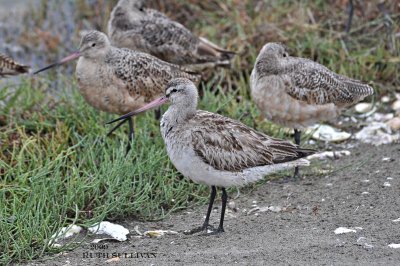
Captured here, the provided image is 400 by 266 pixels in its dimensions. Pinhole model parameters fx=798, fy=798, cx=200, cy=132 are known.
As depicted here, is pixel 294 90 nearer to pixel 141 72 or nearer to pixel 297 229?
pixel 141 72

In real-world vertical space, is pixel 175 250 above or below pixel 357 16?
below

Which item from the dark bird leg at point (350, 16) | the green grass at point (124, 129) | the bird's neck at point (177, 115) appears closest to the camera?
the bird's neck at point (177, 115)

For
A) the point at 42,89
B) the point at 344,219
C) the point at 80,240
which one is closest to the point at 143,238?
the point at 80,240

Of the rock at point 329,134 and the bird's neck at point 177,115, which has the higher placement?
the bird's neck at point 177,115

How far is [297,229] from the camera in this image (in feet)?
20.6

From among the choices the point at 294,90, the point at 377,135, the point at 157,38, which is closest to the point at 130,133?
the point at 157,38

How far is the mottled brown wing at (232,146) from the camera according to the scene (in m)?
6.23

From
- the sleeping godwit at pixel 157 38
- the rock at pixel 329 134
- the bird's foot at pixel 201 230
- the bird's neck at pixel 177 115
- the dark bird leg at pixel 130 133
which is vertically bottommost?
the bird's foot at pixel 201 230

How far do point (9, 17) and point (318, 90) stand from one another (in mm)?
6367

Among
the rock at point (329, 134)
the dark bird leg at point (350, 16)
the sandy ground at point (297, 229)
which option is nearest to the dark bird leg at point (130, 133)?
the sandy ground at point (297, 229)

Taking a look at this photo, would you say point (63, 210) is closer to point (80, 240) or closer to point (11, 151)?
point (80, 240)

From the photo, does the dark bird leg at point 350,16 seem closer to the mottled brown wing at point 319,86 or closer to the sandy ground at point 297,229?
the mottled brown wing at point 319,86

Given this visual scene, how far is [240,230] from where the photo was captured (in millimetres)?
6422

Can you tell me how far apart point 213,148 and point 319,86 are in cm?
198
